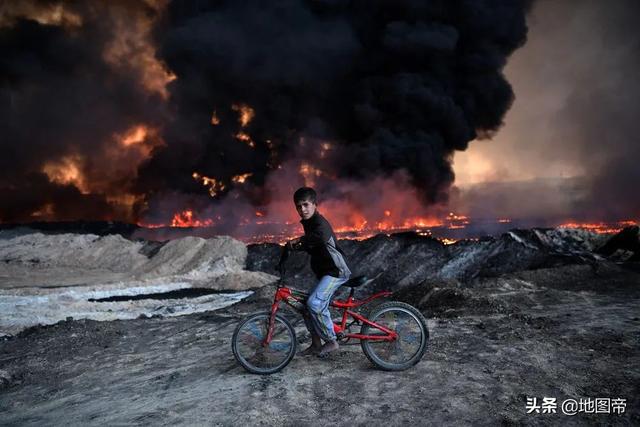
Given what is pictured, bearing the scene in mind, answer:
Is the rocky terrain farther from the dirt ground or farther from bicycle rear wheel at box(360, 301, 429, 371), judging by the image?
bicycle rear wheel at box(360, 301, 429, 371)

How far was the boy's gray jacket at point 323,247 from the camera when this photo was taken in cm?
532

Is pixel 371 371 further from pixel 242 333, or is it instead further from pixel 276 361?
pixel 242 333

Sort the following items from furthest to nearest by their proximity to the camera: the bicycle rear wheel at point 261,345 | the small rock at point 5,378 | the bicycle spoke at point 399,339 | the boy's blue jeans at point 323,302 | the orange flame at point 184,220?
1. the orange flame at point 184,220
2. the small rock at point 5,378
3. the bicycle rear wheel at point 261,345
4. the bicycle spoke at point 399,339
5. the boy's blue jeans at point 323,302

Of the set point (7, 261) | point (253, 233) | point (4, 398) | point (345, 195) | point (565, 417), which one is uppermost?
point (345, 195)

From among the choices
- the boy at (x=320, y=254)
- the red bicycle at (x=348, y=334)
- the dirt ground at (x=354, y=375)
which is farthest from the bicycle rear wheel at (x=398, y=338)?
the boy at (x=320, y=254)

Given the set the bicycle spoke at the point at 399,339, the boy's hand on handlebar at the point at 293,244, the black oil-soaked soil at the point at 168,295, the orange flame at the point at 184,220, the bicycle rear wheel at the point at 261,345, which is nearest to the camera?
the boy's hand on handlebar at the point at 293,244

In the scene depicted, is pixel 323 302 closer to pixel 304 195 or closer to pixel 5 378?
pixel 304 195

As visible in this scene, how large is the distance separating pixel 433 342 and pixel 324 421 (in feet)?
10.4

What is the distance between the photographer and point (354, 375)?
5.62 m

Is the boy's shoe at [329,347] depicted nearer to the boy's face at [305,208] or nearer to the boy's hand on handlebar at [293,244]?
the boy's hand on handlebar at [293,244]

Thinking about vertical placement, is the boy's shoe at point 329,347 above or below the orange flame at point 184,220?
below

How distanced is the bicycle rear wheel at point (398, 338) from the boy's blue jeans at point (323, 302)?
496 mm

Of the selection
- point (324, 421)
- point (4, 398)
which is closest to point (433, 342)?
point (324, 421)

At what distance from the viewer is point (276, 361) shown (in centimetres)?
594
